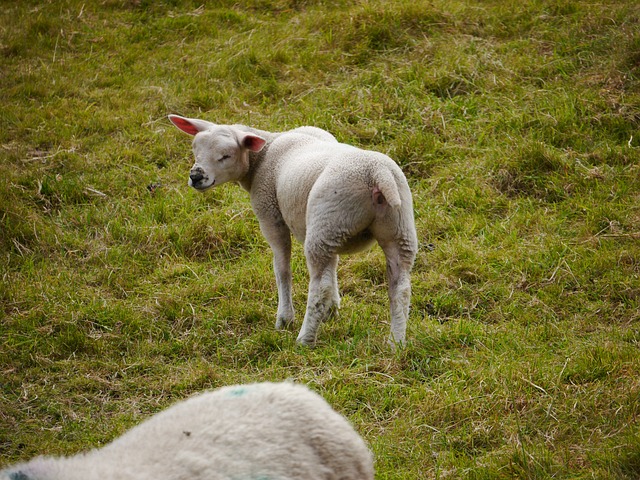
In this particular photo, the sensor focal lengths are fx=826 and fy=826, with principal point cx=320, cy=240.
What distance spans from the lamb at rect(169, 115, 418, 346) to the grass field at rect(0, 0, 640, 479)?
299 mm

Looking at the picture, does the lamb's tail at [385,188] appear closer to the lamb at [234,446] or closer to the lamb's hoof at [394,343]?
the lamb's hoof at [394,343]

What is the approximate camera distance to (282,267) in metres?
5.41

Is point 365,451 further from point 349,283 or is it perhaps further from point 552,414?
point 349,283

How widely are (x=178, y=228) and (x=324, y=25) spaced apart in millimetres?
3628

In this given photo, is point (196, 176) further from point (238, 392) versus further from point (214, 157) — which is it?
point (238, 392)

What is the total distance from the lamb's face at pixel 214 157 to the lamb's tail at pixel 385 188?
47.5 inches

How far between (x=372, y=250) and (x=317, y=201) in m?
1.52

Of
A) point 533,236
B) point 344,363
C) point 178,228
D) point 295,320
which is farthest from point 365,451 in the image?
point 178,228

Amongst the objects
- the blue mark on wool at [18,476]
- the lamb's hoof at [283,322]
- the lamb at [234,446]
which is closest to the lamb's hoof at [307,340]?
the lamb's hoof at [283,322]

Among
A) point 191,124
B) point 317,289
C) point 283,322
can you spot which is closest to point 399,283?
point 317,289

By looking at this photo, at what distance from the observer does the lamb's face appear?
17.4 ft

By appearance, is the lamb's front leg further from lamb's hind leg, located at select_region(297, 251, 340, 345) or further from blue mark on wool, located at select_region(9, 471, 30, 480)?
blue mark on wool, located at select_region(9, 471, 30, 480)

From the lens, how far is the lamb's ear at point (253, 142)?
209 inches

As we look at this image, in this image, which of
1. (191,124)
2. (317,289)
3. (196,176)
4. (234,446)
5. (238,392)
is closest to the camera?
(234,446)
